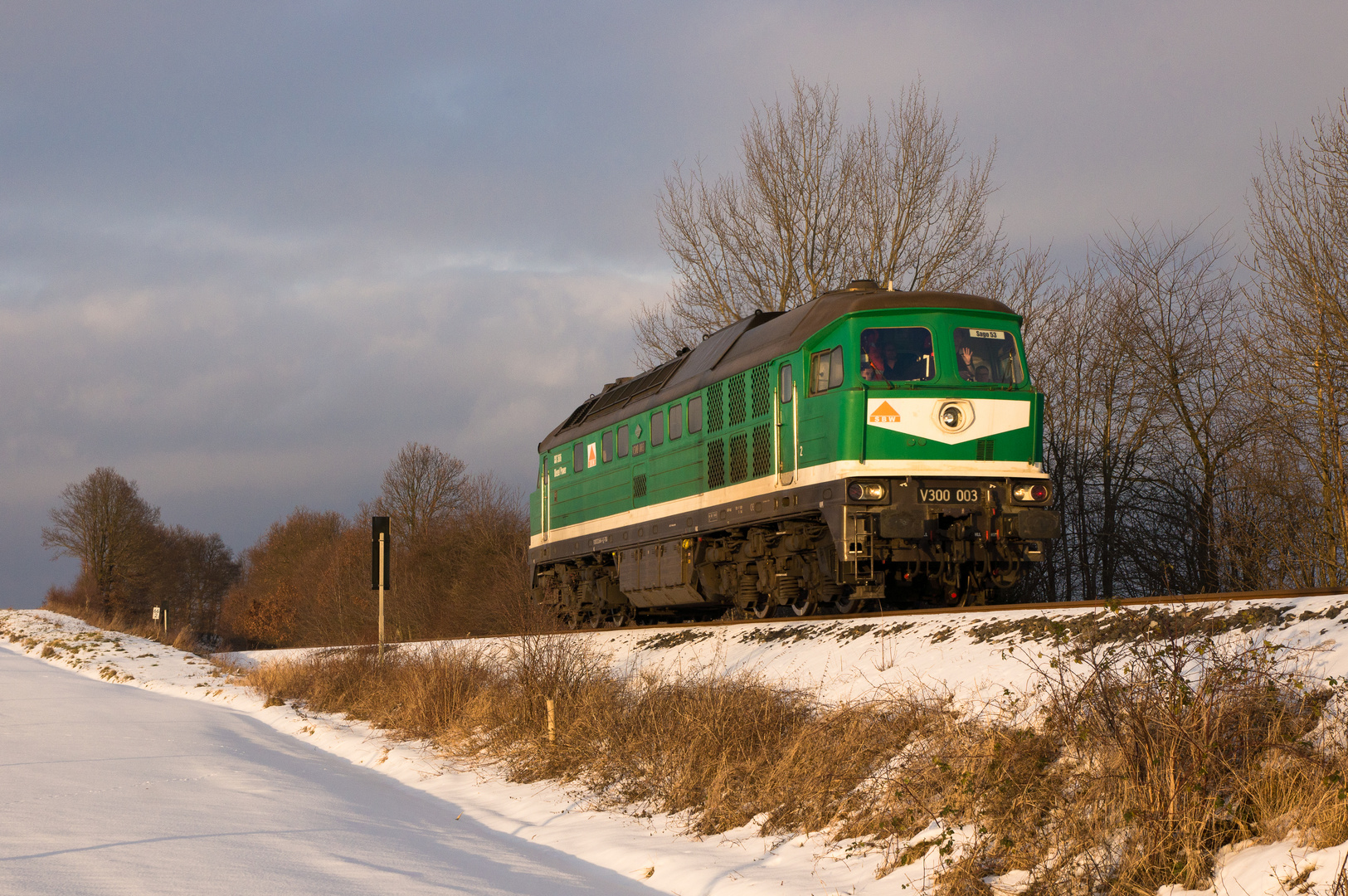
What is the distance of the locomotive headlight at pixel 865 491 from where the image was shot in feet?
41.2

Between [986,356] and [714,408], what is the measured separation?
414 cm

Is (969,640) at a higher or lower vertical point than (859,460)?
lower

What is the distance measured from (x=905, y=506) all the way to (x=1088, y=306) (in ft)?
46.6

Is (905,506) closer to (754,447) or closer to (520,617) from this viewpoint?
(754,447)

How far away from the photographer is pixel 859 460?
41.8ft

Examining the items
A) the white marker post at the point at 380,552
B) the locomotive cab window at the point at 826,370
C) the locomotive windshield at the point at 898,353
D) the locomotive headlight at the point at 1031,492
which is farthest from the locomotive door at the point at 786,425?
the white marker post at the point at 380,552

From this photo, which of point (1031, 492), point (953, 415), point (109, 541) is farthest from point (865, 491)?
point (109, 541)

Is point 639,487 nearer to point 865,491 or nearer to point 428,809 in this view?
point 865,491

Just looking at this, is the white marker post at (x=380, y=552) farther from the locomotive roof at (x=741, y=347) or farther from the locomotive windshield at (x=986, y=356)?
the locomotive windshield at (x=986, y=356)

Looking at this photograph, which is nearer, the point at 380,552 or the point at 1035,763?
the point at 1035,763

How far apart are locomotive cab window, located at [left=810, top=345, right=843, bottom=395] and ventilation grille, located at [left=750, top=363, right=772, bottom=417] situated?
0.99 meters

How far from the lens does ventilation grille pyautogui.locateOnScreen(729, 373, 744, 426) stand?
15242 mm

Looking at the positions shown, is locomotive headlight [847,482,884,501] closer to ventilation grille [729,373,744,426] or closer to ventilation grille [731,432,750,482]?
ventilation grille [731,432,750,482]

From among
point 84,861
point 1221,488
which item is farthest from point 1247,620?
point 1221,488
